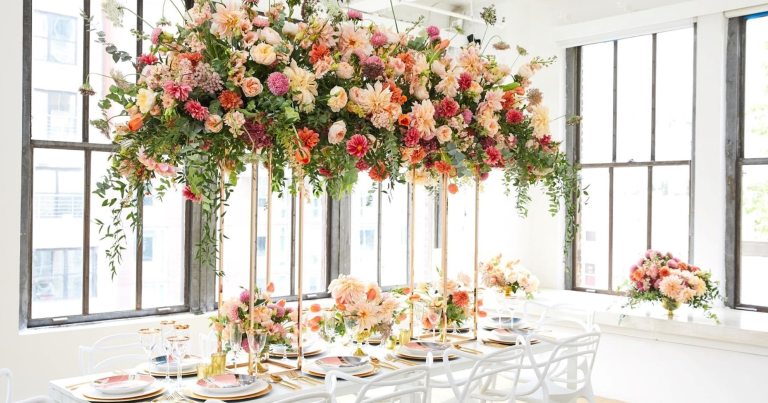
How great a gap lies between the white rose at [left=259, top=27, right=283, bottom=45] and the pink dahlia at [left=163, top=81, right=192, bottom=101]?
0.39m

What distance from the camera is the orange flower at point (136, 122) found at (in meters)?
2.86

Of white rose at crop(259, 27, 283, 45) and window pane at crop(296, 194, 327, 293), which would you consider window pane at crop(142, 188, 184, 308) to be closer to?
window pane at crop(296, 194, 327, 293)

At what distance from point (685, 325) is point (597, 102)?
2.33m

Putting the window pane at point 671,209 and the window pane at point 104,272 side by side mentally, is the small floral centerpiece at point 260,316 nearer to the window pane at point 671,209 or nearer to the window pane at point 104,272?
the window pane at point 104,272

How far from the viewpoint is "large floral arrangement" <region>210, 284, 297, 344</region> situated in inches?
131

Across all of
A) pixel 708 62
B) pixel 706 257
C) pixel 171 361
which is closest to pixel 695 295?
pixel 706 257

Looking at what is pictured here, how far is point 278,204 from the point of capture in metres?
6.28

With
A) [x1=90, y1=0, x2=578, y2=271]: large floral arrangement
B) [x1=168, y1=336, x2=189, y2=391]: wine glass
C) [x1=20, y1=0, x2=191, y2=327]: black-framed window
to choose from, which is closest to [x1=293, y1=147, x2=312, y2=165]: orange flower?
[x1=90, y1=0, x2=578, y2=271]: large floral arrangement

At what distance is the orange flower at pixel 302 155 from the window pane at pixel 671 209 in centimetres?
422

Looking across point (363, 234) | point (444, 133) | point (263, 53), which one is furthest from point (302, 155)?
point (363, 234)

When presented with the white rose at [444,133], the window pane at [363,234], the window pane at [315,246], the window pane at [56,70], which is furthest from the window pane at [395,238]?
the white rose at [444,133]

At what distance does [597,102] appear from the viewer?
681cm

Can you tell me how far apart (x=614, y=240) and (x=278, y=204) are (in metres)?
3.06

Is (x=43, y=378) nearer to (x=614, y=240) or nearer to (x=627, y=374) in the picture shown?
(x=627, y=374)
